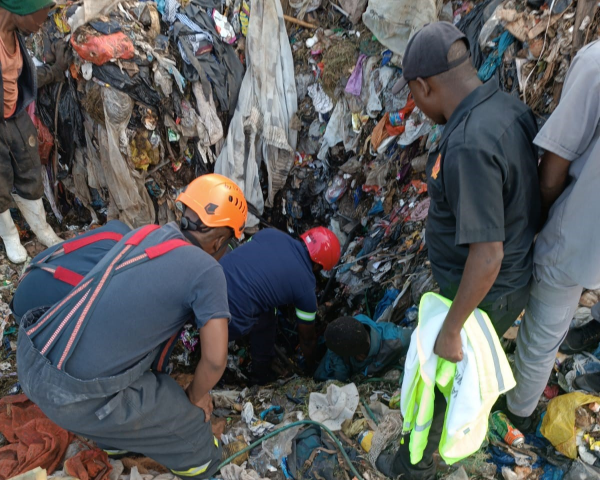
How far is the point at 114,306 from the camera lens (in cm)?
168

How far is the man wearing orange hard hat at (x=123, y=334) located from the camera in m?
1.68

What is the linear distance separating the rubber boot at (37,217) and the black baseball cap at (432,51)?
375 centimetres

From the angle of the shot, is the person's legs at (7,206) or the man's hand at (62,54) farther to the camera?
the man's hand at (62,54)

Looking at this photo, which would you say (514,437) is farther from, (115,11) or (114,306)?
(115,11)

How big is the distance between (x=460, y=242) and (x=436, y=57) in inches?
28.2

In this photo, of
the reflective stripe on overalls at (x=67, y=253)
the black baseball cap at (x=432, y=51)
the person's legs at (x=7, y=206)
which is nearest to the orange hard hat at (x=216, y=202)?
the reflective stripe on overalls at (x=67, y=253)

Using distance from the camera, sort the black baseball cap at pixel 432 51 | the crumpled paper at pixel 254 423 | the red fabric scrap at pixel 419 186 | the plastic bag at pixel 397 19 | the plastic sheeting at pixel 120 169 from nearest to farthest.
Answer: the black baseball cap at pixel 432 51 < the crumpled paper at pixel 254 423 < the plastic bag at pixel 397 19 < the red fabric scrap at pixel 419 186 < the plastic sheeting at pixel 120 169

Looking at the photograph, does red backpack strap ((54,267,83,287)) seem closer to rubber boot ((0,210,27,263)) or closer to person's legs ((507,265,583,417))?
rubber boot ((0,210,27,263))

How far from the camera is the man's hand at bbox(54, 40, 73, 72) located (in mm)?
3971

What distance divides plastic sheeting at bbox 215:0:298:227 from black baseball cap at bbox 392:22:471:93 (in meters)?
2.95

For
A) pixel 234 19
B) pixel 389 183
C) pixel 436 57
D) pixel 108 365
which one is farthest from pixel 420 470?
pixel 234 19

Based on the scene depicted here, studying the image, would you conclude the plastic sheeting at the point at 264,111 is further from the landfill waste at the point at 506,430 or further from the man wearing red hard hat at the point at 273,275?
the landfill waste at the point at 506,430

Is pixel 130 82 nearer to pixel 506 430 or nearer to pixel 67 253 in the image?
pixel 67 253

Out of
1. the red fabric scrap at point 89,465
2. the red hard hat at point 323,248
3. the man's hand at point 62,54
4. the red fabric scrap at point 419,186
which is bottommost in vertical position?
the red fabric scrap at point 89,465
